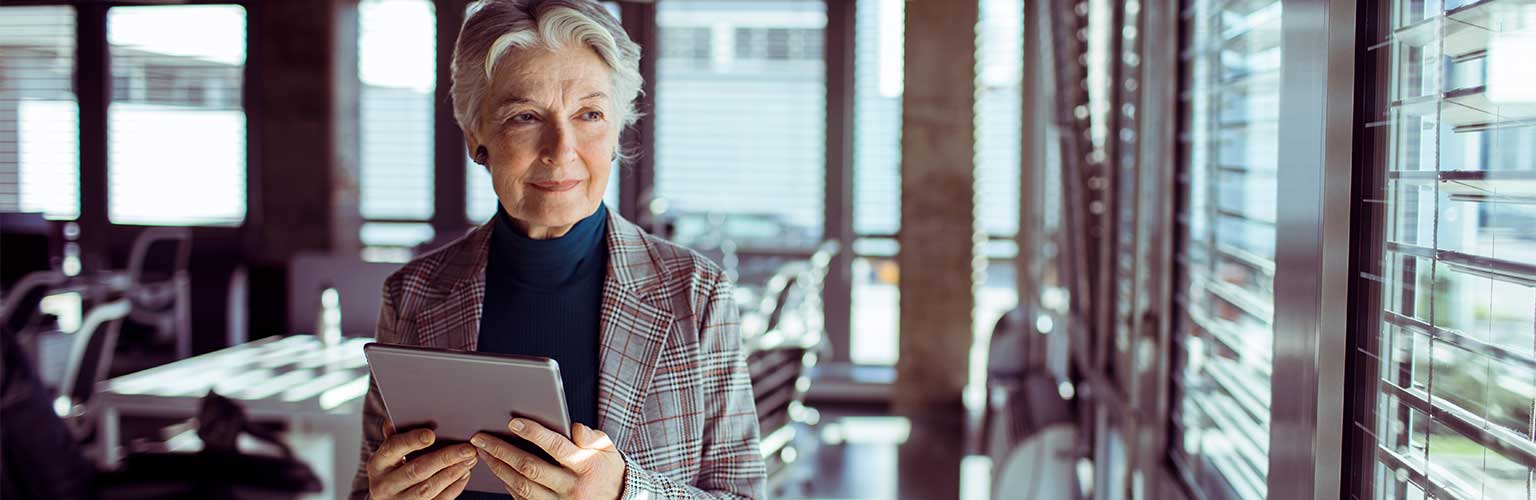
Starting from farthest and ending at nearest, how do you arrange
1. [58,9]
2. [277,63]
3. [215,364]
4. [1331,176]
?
[58,9]
[277,63]
[215,364]
[1331,176]

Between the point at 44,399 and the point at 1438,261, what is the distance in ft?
9.21

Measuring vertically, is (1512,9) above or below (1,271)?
above

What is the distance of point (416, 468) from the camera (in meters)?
1.11

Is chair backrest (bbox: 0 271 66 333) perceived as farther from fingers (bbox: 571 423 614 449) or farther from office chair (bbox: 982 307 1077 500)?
fingers (bbox: 571 423 614 449)

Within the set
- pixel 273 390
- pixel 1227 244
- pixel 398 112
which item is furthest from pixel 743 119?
pixel 1227 244

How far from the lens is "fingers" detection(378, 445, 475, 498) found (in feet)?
3.61

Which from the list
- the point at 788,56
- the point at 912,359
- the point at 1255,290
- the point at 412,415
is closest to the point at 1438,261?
the point at 1255,290

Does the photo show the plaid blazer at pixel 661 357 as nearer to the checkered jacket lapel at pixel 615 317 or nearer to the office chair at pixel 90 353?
the checkered jacket lapel at pixel 615 317

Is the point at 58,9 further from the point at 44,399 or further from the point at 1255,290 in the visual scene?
the point at 1255,290

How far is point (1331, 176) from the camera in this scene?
3.41 feet

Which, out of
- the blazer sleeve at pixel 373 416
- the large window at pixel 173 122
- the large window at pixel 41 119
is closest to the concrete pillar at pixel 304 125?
the large window at pixel 173 122

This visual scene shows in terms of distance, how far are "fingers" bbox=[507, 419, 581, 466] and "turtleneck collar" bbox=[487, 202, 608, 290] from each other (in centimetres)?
27

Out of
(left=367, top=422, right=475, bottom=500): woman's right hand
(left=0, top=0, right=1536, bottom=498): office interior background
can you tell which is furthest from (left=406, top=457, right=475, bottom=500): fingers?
(left=0, top=0, right=1536, bottom=498): office interior background

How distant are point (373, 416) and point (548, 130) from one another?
1.34 feet
